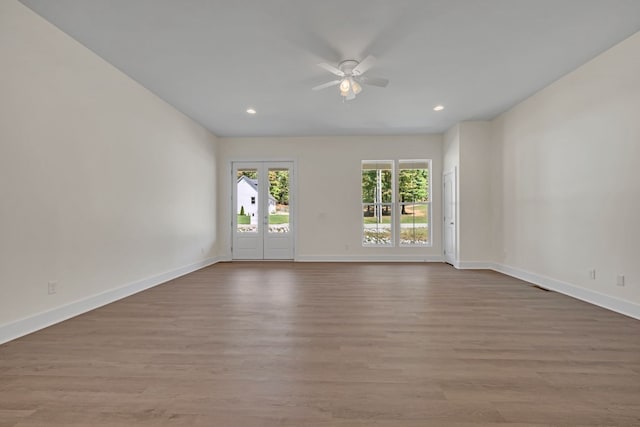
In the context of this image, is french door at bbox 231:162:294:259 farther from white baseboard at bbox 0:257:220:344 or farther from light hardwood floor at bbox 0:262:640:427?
light hardwood floor at bbox 0:262:640:427

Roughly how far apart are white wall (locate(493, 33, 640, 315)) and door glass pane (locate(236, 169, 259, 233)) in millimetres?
5437

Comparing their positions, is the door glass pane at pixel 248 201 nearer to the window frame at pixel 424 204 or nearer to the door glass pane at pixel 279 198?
the door glass pane at pixel 279 198

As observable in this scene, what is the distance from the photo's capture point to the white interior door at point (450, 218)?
6.52 m

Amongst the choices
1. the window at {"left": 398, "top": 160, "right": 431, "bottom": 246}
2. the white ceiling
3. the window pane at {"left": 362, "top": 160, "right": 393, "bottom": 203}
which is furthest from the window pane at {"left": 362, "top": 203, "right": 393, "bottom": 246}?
the white ceiling

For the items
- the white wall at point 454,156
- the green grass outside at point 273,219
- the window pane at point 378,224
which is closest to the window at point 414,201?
the window pane at point 378,224

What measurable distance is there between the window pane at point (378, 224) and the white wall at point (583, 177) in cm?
262

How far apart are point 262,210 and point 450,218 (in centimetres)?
435

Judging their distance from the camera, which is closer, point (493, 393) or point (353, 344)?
point (493, 393)

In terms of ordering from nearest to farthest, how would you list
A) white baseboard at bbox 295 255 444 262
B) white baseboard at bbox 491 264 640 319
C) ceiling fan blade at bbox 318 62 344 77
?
white baseboard at bbox 491 264 640 319 < ceiling fan blade at bbox 318 62 344 77 < white baseboard at bbox 295 255 444 262

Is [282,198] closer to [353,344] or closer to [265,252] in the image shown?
[265,252]

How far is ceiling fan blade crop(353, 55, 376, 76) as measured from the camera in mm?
3445

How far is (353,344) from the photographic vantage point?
2.52 metres

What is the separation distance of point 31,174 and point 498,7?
4.50 metres

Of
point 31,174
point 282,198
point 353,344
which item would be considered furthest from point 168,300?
point 282,198
